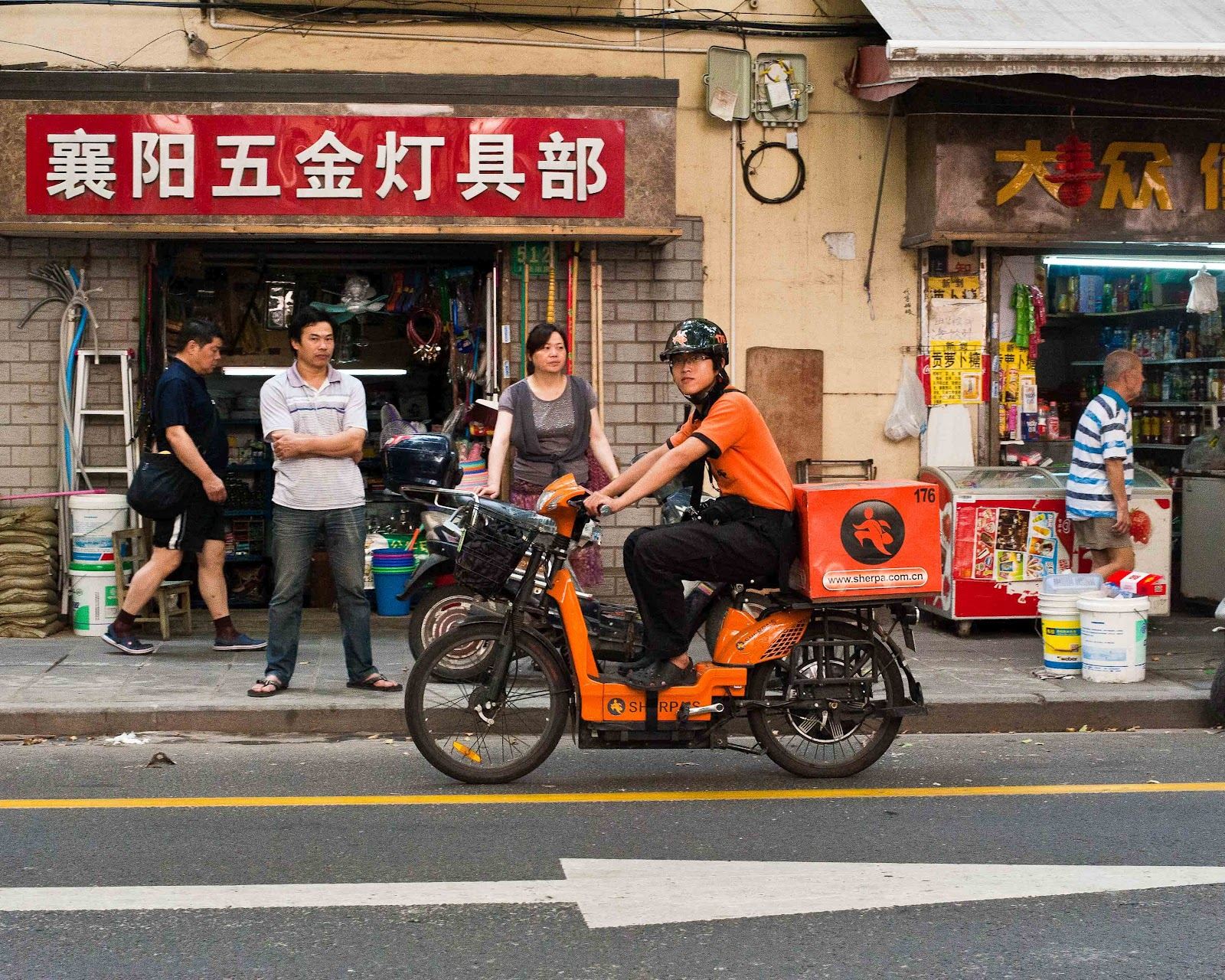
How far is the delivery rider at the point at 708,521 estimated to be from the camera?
593 centimetres

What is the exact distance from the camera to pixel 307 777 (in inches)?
246

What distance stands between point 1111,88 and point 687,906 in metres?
7.53

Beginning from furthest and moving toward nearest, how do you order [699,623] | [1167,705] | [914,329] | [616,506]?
[914,329] < [1167,705] < [699,623] < [616,506]

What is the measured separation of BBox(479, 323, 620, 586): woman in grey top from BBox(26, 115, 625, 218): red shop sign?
6.16 feet

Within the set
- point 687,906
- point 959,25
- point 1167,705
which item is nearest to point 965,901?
point 687,906

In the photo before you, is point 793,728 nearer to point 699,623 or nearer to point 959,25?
point 699,623

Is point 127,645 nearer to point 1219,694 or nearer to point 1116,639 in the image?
point 1116,639

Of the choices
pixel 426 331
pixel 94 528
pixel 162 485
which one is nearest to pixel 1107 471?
pixel 426 331

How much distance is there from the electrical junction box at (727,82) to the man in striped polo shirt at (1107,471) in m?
3.13

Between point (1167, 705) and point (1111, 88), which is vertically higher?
point (1111, 88)

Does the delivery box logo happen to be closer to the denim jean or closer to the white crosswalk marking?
the white crosswalk marking

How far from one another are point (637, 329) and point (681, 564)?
14.9 ft

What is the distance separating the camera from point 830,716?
617cm

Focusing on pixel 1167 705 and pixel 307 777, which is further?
pixel 1167 705
